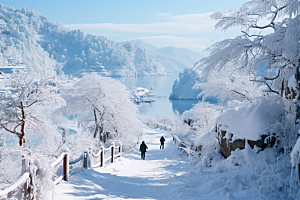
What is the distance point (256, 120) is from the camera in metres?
7.15

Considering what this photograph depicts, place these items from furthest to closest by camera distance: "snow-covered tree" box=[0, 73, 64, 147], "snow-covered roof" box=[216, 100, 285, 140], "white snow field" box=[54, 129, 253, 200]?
1. "snow-covered tree" box=[0, 73, 64, 147]
2. "snow-covered roof" box=[216, 100, 285, 140]
3. "white snow field" box=[54, 129, 253, 200]

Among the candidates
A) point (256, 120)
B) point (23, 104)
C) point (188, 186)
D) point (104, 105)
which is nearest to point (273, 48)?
point (256, 120)

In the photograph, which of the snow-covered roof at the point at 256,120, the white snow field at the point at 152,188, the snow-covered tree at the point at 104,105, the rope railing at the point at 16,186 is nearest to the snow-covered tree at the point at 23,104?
the white snow field at the point at 152,188

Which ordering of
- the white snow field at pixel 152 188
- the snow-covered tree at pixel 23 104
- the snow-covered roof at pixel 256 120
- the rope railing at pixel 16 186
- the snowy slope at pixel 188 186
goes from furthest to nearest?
the snow-covered tree at pixel 23 104 < the snow-covered roof at pixel 256 120 < the white snow field at pixel 152 188 < the snowy slope at pixel 188 186 < the rope railing at pixel 16 186

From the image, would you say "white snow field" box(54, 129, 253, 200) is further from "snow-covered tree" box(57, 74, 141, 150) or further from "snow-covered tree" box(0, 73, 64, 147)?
"snow-covered tree" box(57, 74, 141, 150)

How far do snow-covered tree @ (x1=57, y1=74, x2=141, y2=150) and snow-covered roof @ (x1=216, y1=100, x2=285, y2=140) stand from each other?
11950 mm

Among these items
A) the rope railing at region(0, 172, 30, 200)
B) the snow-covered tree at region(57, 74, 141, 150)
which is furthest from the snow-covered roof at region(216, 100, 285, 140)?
the snow-covered tree at region(57, 74, 141, 150)

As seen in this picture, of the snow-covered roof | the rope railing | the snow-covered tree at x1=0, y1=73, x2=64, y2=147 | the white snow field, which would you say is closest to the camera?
the rope railing

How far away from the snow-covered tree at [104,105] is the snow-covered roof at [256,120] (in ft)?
39.2

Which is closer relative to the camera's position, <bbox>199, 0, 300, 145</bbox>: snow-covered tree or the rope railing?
the rope railing

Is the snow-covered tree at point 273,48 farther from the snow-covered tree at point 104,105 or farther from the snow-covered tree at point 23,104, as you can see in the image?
the snow-covered tree at point 104,105

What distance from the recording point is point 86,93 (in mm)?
18391

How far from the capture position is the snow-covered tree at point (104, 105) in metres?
18.3

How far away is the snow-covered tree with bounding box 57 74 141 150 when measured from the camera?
18.3 m
